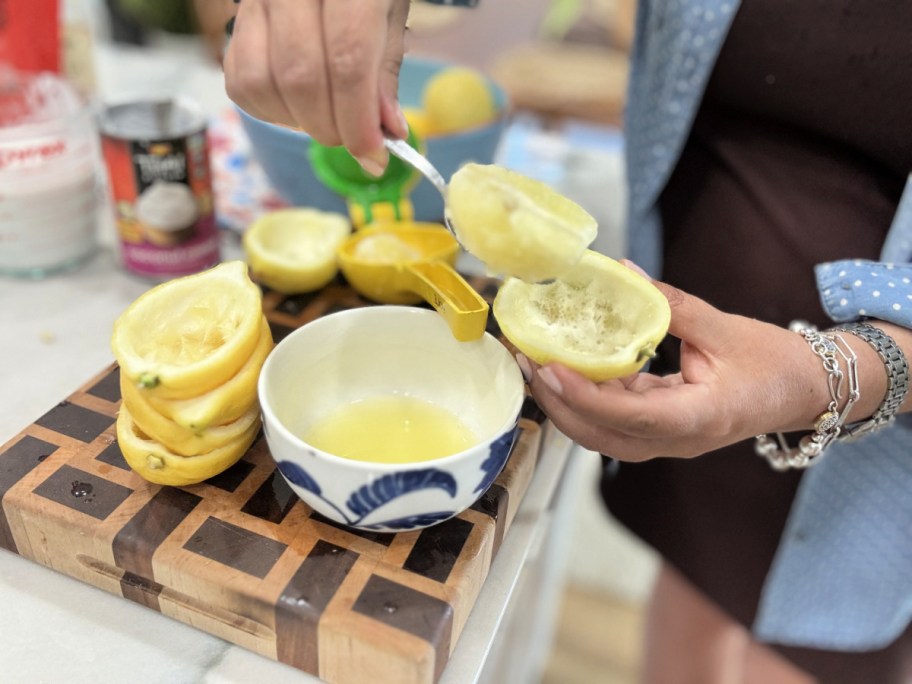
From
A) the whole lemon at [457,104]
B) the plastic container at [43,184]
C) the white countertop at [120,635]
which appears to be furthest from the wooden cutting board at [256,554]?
the whole lemon at [457,104]

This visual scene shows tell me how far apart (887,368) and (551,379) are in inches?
11.4

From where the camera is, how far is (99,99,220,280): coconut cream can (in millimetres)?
773

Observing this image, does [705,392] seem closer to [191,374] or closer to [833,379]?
[833,379]

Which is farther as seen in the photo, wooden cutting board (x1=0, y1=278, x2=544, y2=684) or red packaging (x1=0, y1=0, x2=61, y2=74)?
red packaging (x1=0, y1=0, x2=61, y2=74)

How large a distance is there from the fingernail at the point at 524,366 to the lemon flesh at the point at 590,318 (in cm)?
4

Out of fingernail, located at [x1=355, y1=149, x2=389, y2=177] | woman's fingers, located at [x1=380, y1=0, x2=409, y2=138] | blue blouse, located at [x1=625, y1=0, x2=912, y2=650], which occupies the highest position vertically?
woman's fingers, located at [x1=380, y1=0, x2=409, y2=138]

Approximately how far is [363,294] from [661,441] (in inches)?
15.2

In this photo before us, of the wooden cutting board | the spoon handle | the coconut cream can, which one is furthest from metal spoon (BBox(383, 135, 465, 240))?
the coconut cream can

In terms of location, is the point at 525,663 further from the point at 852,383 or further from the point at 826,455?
the point at 852,383

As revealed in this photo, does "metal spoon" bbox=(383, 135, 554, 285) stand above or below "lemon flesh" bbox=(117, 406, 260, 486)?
above

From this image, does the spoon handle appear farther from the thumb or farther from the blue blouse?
the blue blouse

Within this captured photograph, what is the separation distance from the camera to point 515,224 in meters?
0.48

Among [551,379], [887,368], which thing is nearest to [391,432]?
[551,379]

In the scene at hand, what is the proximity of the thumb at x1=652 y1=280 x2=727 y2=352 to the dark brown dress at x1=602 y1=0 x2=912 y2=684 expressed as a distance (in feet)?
0.77
